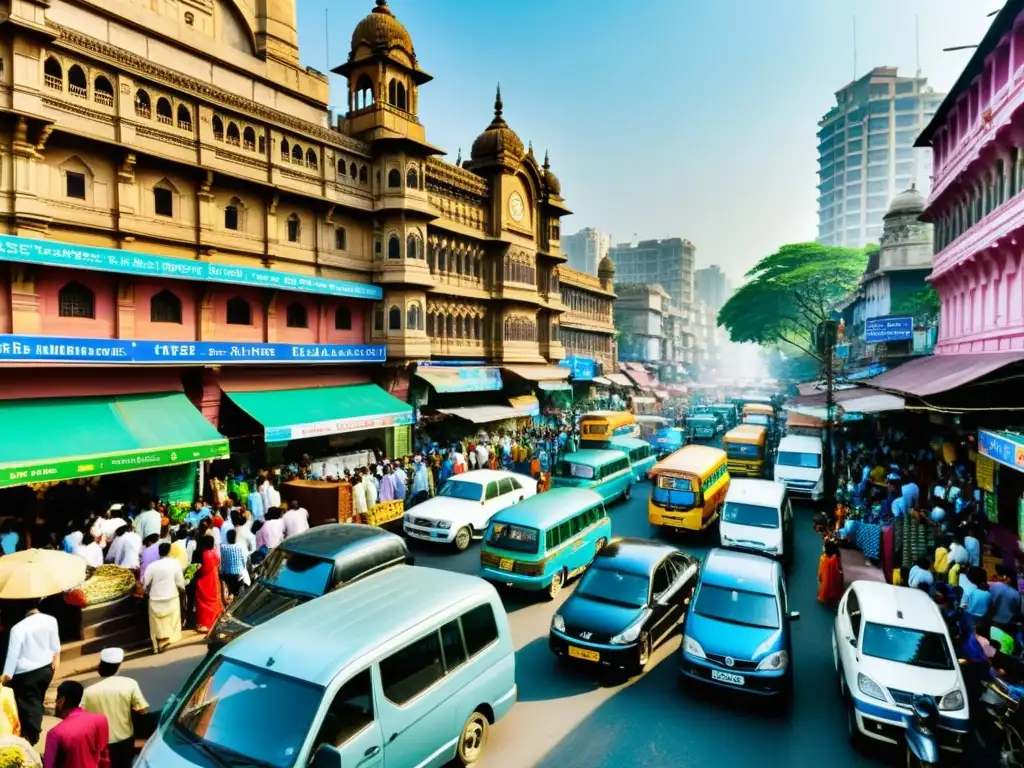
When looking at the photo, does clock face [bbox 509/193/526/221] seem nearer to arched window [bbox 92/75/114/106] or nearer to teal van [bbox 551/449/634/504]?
teal van [bbox 551/449/634/504]

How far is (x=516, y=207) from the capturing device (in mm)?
30766

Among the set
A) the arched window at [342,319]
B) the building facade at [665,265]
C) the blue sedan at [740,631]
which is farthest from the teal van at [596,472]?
the building facade at [665,265]

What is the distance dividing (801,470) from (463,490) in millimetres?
12165

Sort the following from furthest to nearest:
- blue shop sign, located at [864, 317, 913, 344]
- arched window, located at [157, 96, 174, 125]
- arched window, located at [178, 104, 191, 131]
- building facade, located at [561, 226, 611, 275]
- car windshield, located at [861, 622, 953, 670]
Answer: building facade, located at [561, 226, 611, 275] → blue shop sign, located at [864, 317, 913, 344] → arched window, located at [178, 104, 191, 131] → arched window, located at [157, 96, 174, 125] → car windshield, located at [861, 622, 953, 670]

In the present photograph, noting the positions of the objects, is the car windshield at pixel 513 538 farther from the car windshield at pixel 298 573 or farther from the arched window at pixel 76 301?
the arched window at pixel 76 301

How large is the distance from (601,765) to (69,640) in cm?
839

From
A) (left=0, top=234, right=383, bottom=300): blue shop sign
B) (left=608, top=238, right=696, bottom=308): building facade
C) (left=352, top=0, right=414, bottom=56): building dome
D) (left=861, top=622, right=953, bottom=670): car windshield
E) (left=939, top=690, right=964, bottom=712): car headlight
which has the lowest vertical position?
(left=939, top=690, right=964, bottom=712): car headlight

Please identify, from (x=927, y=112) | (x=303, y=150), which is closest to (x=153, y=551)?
(x=303, y=150)

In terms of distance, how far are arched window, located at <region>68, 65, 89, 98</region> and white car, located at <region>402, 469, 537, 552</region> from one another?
13.8m

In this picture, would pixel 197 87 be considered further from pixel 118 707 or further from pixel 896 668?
pixel 896 668

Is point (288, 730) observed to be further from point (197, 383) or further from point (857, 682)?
point (197, 383)

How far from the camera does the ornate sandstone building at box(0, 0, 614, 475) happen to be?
14117 mm

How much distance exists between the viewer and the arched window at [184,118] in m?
17.2

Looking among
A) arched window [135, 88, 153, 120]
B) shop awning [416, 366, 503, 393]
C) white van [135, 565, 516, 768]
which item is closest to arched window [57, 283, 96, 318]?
arched window [135, 88, 153, 120]
